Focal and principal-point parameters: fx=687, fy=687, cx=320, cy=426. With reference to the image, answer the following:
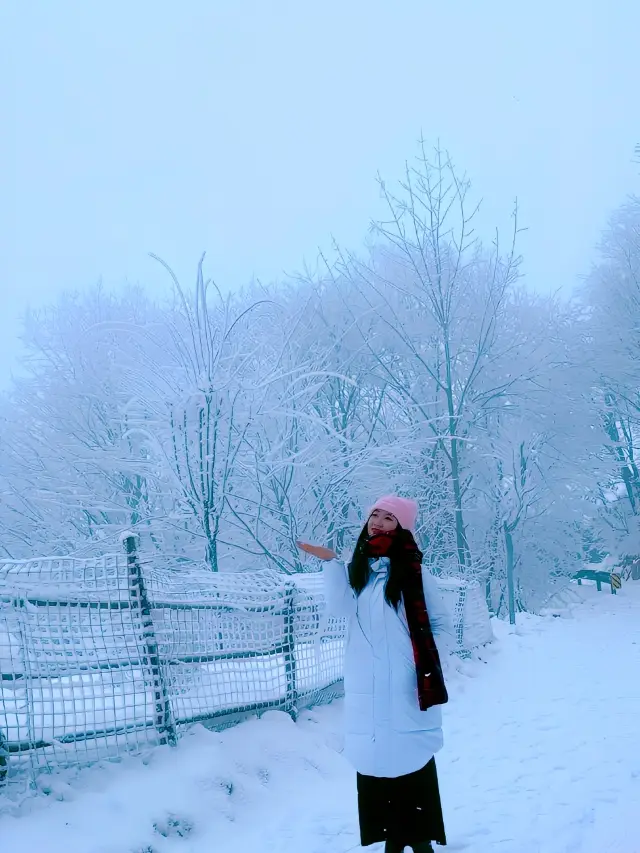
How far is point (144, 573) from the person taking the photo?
415cm

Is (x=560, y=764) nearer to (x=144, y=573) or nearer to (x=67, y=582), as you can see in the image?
(x=144, y=573)

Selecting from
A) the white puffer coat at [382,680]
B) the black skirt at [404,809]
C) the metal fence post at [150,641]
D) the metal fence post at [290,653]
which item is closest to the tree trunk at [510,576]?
the metal fence post at [290,653]

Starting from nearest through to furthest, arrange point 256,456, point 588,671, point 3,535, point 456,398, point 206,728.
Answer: point 206,728, point 588,671, point 256,456, point 3,535, point 456,398

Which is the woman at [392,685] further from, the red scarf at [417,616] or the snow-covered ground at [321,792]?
the snow-covered ground at [321,792]

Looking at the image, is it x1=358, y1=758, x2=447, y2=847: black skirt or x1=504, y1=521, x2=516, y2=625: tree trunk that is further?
x1=504, y1=521, x2=516, y2=625: tree trunk

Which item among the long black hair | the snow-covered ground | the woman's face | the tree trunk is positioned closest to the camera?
the long black hair

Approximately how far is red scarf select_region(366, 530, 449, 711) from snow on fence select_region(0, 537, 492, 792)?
5.53 feet

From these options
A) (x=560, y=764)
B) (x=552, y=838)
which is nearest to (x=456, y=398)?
(x=560, y=764)

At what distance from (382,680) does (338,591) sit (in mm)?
423

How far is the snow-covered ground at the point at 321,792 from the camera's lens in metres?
3.39

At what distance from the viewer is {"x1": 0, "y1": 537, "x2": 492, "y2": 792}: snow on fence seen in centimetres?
348

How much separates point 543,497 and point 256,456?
12.5 metres

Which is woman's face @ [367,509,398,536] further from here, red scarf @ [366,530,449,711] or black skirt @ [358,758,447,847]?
black skirt @ [358,758,447,847]

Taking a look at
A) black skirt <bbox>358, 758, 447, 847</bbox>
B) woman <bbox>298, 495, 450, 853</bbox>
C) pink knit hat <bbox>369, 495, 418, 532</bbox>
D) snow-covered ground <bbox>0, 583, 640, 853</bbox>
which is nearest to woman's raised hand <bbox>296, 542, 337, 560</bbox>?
woman <bbox>298, 495, 450, 853</bbox>
